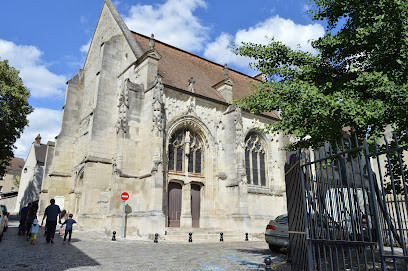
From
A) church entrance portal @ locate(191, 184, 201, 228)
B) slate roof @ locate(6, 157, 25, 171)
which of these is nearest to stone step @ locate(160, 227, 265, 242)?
church entrance portal @ locate(191, 184, 201, 228)

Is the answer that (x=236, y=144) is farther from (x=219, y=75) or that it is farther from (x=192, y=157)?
(x=219, y=75)

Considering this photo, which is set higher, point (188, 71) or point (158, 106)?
point (188, 71)

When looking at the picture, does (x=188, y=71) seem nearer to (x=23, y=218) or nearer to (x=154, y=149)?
(x=154, y=149)

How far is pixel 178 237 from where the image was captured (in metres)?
14.0

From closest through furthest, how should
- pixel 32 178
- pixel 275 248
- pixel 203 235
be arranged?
pixel 275 248 < pixel 203 235 < pixel 32 178

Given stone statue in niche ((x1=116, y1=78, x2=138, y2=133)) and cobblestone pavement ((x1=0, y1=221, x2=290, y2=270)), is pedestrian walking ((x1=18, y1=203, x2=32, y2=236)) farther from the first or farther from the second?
stone statue in niche ((x1=116, y1=78, x2=138, y2=133))

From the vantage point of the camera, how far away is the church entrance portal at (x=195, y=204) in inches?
701

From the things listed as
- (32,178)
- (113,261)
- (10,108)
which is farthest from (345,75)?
(32,178)

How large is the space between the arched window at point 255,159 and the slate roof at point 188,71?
3.19 m

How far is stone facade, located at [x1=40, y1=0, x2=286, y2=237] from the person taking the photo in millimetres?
15219

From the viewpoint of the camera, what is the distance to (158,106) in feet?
50.6

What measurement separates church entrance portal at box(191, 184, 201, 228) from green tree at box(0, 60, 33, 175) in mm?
13517

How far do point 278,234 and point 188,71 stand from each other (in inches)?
567

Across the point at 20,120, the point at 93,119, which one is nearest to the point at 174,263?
the point at 93,119
